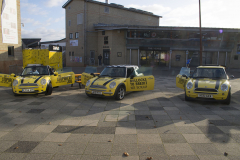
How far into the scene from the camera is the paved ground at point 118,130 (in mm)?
3676

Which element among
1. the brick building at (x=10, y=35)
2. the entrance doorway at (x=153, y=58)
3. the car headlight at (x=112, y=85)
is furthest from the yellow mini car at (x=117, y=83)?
the entrance doorway at (x=153, y=58)

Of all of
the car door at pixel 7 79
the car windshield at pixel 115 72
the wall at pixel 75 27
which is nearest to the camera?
the car windshield at pixel 115 72

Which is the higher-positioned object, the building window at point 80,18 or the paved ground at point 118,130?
the building window at point 80,18

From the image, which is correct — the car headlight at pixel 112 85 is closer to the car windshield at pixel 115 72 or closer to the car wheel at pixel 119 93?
the car wheel at pixel 119 93

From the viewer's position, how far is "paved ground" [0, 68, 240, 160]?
3676mm

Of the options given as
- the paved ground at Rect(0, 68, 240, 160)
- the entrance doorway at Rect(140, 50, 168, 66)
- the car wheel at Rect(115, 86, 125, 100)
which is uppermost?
the entrance doorway at Rect(140, 50, 168, 66)

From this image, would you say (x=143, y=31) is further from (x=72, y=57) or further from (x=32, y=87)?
(x=32, y=87)

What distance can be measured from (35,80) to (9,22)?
14.3m

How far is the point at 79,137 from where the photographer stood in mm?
4387

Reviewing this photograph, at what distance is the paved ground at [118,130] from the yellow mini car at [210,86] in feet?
1.29

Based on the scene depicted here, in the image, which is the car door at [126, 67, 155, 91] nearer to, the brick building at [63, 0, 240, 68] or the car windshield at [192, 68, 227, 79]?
the car windshield at [192, 68, 227, 79]

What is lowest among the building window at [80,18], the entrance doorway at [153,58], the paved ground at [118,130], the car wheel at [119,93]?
the paved ground at [118,130]

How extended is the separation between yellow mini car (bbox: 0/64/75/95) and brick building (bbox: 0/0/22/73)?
1112cm

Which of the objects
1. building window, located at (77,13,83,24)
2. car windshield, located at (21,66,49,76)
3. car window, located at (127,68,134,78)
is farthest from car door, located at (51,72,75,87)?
building window, located at (77,13,83,24)
